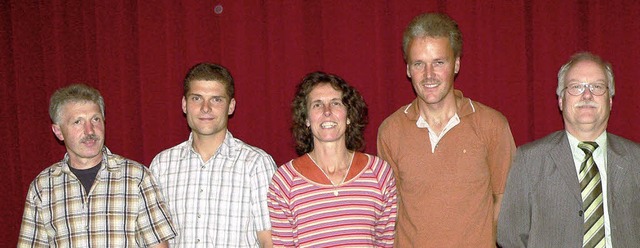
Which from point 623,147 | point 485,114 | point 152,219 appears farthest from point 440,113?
point 152,219

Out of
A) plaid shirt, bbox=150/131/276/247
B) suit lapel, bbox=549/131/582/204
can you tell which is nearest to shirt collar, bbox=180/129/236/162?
plaid shirt, bbox=150/131/276/247

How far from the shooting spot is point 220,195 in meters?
2.84

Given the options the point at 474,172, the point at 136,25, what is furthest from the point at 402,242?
the point at 136,25

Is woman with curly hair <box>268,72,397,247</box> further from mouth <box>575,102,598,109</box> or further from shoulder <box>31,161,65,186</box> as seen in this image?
shoulder <box>31,161,65,186</box>

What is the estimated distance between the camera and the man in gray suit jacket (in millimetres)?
2389

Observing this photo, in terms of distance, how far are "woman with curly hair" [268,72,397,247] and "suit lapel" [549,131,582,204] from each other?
27.8 inches

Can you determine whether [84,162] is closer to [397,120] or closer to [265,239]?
[265,239]

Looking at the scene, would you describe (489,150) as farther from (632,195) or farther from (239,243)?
(239,243)

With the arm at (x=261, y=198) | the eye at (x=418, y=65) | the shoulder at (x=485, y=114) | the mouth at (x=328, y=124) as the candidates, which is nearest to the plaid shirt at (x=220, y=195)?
the arm at (x=261, y=198)

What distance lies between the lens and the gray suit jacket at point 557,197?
7.82 feet

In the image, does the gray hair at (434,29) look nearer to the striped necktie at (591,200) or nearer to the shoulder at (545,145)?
the shoulder at (545,145)

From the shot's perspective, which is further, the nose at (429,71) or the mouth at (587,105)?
the nose at (429,71)

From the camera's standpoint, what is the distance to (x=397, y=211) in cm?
279

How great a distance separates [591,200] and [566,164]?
0.17m
